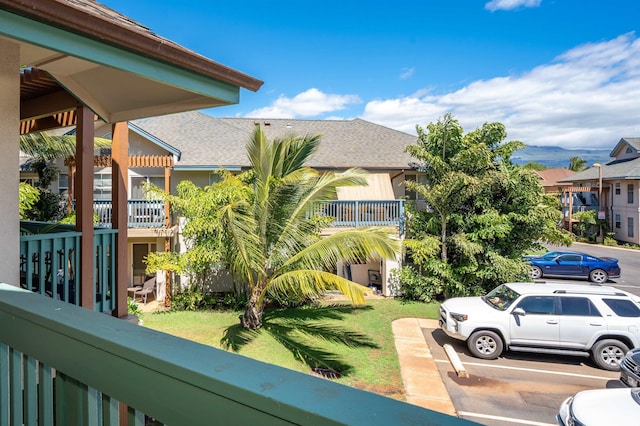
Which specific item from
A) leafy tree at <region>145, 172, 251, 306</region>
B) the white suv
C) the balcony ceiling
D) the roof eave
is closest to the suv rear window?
the white suv

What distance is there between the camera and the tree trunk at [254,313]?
11.8 metres

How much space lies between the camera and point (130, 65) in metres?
2.56

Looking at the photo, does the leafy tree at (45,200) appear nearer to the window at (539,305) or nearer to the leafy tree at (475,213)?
the leafy tree at (475,213)

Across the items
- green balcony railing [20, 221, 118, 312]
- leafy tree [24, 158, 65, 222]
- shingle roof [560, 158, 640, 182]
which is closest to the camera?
green balcony railing [20, 221, 118, 312]

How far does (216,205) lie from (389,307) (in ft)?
24.2

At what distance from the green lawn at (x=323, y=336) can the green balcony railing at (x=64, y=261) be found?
5.02 meters

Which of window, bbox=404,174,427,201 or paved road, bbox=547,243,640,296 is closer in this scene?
window, bbox=404,174,427,201

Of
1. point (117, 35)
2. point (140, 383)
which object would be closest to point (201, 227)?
point (117, 35)

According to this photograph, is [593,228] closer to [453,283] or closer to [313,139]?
[453,283]

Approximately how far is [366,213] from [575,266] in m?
12.0

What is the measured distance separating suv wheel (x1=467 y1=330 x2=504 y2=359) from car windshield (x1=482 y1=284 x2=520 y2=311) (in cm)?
78

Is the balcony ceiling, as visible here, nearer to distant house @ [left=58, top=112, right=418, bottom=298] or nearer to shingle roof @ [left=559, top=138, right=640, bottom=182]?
distant house @ [left=58, top=112, right=418, bottom=298]

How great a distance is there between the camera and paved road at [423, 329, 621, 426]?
→ 776cm

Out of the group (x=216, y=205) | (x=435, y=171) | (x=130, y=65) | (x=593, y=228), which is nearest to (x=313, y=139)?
(x=216, y=205)
